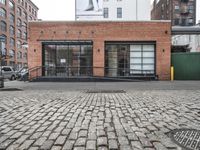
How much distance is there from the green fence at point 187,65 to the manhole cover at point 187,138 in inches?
759

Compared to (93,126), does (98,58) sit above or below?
above

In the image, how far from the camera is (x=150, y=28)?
22.3 metres

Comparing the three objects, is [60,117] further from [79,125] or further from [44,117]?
[79,125]

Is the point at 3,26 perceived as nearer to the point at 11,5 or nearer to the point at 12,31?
the point at 12,31

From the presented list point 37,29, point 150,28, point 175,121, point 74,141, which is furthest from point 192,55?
point 74,141

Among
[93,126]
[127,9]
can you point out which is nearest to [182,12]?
[127,9]

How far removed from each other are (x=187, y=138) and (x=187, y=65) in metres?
20.1

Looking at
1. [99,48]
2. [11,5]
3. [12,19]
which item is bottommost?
[99,48]

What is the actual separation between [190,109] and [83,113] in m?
3.18

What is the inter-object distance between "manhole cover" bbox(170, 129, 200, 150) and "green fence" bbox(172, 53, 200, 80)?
63.2 ft

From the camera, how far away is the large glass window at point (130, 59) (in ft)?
75.2

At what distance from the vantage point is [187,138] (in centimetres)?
451

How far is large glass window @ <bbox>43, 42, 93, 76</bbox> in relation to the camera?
2291 centimetres

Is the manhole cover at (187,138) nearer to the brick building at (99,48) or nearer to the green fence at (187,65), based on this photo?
the brick building at (99,48)
